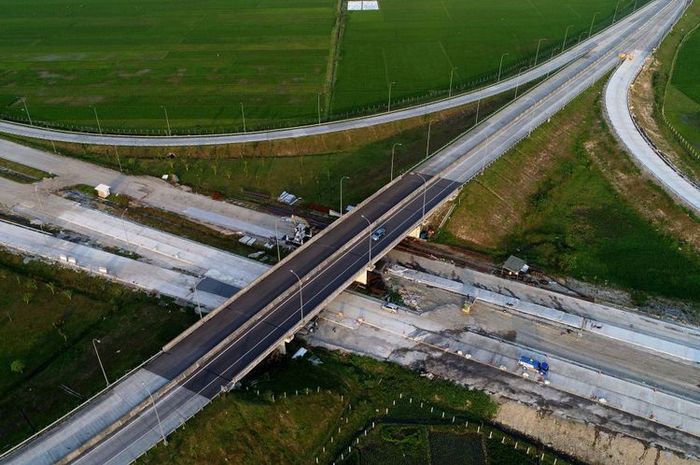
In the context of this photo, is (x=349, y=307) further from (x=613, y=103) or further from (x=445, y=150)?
(x=613, y=103)

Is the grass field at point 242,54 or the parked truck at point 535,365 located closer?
the parked truck at point 535,365

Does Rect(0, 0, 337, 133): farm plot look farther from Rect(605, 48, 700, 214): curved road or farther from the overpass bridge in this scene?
Rect(605, 48, 700, 214): curved road

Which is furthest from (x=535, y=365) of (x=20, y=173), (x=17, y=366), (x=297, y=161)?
(x=20, y=173)

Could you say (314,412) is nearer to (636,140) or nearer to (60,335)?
(60,335)

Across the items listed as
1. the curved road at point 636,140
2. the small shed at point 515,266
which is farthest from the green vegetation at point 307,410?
the curved road at point 636,140

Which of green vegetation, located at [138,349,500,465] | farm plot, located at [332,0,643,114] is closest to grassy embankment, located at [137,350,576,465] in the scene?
green vegetation, located at [138,349,500,465]

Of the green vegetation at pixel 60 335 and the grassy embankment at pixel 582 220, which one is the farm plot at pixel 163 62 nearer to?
the grassy embankment at pixel 582 220
